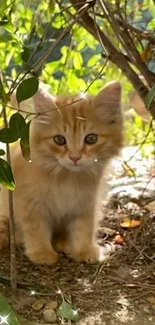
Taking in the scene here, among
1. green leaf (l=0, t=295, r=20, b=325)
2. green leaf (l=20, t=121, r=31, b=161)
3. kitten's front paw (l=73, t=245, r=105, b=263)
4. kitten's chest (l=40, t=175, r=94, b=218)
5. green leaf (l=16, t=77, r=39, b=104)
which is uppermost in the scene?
green leaf (l=16, t=77, r=39, b=104)

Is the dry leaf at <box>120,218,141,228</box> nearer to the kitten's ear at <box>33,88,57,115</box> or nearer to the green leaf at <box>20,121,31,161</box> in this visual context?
the kitten's ear at <box>33,88,57,115</box>

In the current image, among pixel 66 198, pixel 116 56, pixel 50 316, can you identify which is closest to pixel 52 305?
pixel 50 316

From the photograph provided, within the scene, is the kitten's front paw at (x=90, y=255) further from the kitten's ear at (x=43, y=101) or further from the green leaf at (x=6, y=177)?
the green leaf at (x=6, y=177)

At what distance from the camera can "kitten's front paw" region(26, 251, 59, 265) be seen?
170cm

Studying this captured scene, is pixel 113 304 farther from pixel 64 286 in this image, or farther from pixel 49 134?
pixel 49 134

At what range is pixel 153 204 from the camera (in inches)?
87.0

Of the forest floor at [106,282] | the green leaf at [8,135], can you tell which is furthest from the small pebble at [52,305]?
the green leaf at [8,135]

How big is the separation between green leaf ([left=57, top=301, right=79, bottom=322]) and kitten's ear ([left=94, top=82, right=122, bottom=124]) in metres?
0.66

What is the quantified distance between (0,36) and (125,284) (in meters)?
0.71

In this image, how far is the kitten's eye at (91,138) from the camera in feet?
5.75

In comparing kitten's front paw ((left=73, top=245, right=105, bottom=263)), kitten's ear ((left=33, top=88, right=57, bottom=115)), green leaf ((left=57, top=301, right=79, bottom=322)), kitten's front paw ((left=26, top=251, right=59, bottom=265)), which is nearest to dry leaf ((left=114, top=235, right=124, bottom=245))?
kitten's front paw ((left=73, top=245, right=105, bottom=263))

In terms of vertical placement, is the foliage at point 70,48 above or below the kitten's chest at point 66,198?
above

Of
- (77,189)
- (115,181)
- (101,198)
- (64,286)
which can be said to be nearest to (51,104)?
(77,189)

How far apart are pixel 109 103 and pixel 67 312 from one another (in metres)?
0.71
